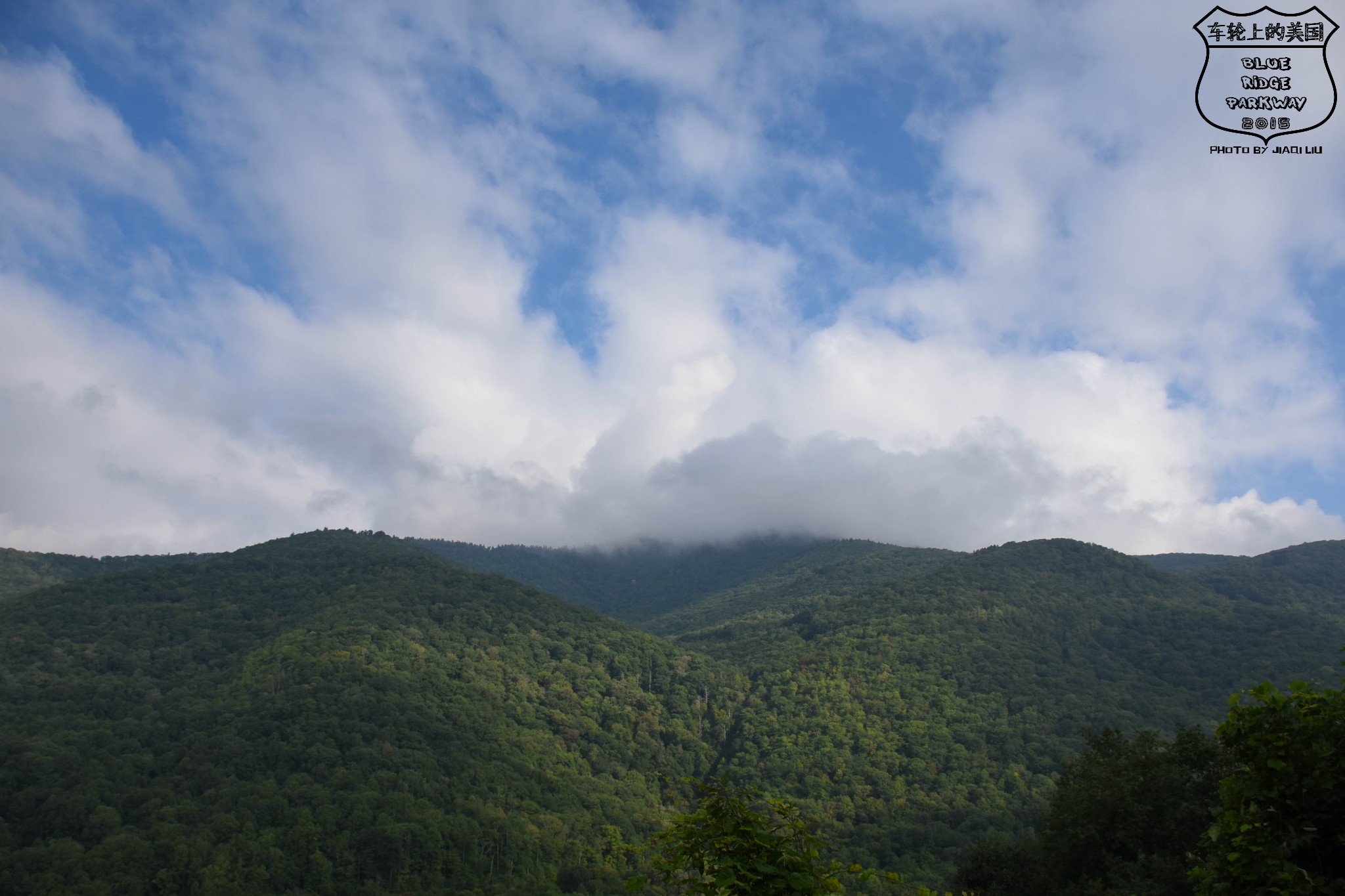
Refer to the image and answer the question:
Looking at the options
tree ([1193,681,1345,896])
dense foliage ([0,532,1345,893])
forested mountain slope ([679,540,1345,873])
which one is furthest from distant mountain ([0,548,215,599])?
tree ([1193,681,1345,896])

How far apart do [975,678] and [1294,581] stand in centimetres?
11119

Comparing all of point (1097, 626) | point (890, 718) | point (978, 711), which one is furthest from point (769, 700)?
point (1097, 626)

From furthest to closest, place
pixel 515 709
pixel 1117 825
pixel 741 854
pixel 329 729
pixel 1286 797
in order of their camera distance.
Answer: pixel 515 709 < pixel 329 729 < pixel 1117 825 < pixel 1286 797 < pixel 741 854

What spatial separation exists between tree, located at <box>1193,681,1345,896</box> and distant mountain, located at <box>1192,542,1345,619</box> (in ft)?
690

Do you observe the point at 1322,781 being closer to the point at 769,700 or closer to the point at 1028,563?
the point at 769,700

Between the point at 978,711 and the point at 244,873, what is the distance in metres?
109

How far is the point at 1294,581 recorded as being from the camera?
7308 inches

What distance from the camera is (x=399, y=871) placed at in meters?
80.1

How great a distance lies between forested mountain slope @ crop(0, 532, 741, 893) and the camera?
78.3m

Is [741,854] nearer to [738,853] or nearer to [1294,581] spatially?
[738,853]

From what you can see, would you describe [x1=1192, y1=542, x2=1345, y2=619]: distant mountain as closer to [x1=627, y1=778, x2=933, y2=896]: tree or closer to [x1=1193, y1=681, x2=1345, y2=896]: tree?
[x1=1193, y1=681, x2=1345, y2=896]: tree

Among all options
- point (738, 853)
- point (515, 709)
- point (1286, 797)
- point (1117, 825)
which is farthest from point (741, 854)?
point (515, 709)

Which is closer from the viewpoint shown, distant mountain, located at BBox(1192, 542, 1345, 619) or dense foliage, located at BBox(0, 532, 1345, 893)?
dense foliage, located at BBox(0, 532, 1345, 893)

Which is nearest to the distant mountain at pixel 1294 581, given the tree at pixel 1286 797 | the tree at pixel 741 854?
the tree at pixel 1286 797
